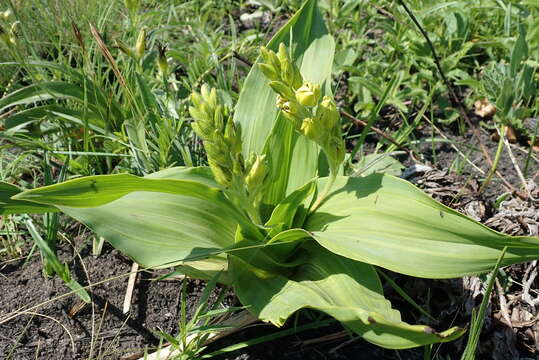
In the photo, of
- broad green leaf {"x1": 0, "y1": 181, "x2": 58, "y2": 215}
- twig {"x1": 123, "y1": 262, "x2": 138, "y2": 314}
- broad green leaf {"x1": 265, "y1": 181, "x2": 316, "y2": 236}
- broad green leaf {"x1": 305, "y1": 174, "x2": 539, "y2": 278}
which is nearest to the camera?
broad green leaf {"x1": 305, "y1": 174, "x2": 539, "y2": 278}

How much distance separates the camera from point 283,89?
1287 mm

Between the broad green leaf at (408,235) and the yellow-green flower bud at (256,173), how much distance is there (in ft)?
0.66

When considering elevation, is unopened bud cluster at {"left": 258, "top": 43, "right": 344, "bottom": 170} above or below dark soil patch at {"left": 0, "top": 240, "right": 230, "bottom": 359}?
above

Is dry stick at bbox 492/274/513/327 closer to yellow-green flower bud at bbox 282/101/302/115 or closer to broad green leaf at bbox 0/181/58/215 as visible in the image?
yellow-green flower bud at bbox 282/101/302/115

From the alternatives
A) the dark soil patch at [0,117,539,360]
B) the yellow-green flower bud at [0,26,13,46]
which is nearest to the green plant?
the dark soil patch at [0,117,539,360]

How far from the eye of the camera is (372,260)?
125cm

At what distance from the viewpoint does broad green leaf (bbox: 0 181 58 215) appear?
4.35ft

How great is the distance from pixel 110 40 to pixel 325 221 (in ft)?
5.92

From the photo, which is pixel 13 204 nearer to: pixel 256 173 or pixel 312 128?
pixel 256 173

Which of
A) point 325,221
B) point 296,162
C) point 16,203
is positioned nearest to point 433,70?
point 296,162

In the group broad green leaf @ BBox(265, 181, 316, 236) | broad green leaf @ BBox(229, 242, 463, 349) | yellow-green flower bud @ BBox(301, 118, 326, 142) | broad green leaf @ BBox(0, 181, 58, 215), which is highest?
yellow-green flower bud @ BBox(301, 118, 326, 142)

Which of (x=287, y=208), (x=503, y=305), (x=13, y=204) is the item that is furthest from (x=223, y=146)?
(x=503, y=305)

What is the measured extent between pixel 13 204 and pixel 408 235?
1.01m

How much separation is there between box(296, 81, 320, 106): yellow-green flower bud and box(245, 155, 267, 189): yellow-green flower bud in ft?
0.57
